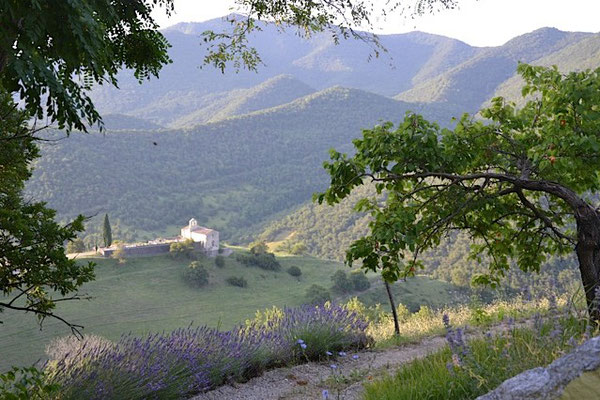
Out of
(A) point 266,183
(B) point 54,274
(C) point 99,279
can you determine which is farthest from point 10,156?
(A) point 266,183

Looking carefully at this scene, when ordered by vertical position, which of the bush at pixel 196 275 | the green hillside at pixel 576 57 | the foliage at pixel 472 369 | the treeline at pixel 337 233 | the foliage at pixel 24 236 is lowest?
the treeline at pixel 337 233

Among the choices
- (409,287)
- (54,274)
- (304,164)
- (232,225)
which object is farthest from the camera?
(304,164)

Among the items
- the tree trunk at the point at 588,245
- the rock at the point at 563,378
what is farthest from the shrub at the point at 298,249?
the rock at the point at 563,378

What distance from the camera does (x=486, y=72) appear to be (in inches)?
6575

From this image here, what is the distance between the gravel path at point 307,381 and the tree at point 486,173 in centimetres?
111

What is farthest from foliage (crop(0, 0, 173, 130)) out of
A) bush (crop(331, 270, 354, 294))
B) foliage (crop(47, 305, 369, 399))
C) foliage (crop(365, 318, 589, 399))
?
bush (crop(331, 270, 354, 294))

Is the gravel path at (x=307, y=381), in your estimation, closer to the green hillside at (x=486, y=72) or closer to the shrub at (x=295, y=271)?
the shrub at (x=295, y=271)

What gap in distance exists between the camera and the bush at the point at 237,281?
48.7 metres

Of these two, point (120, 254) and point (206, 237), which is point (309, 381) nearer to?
point (120, 254)

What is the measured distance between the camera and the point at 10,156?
423cm

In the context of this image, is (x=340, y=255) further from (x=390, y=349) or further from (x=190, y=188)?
(x=390, y=349)

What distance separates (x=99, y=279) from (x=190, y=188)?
62.3 metres

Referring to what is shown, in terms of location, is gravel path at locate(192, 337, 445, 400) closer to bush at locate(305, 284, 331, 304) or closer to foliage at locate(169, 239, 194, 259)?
bush at locate(305, 284, 331, 304)

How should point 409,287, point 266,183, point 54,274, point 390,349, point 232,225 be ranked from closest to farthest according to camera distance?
point 54,274 < point 390,349 < point 409,287 < point 232,225 < point 266,183
